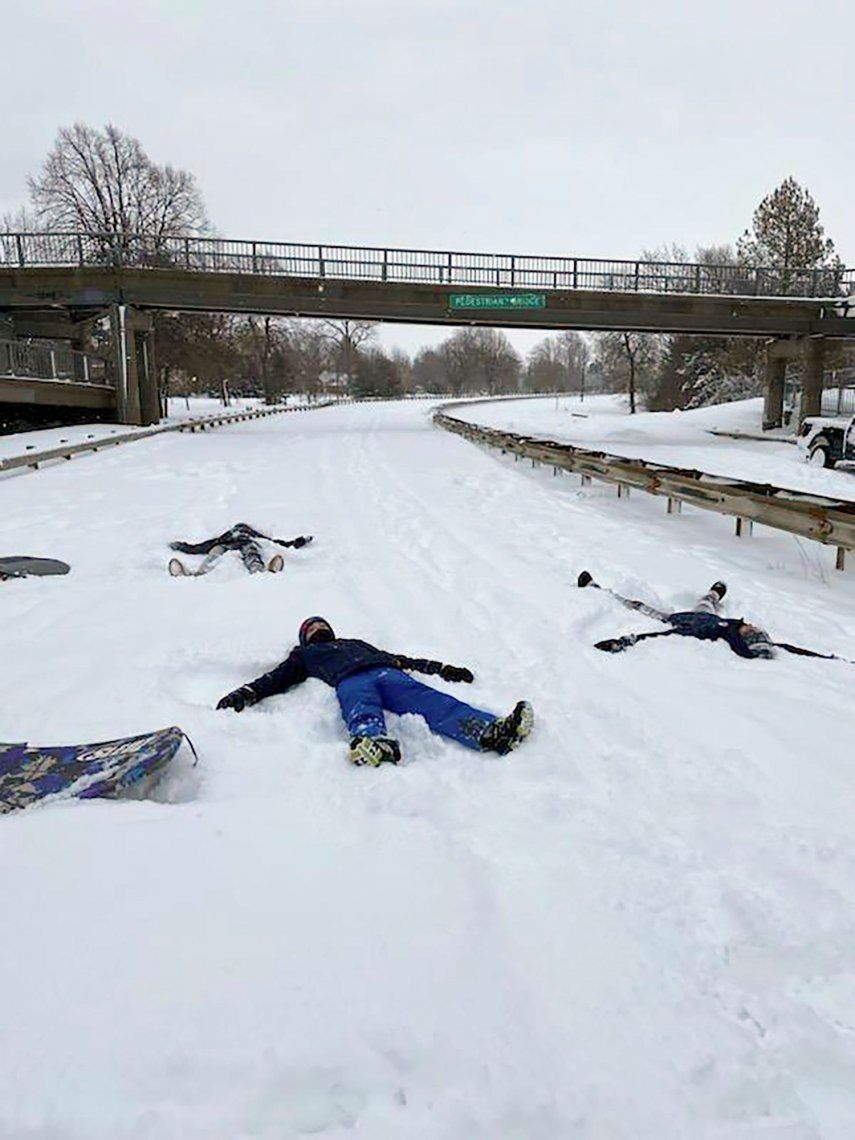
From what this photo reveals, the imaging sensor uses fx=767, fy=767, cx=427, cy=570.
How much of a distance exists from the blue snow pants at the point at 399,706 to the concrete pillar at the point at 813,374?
3496cm

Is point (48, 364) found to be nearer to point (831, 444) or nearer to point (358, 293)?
Result: point (358, 293)

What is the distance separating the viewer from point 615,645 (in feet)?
17.9

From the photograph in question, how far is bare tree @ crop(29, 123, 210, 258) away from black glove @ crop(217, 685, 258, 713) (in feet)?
161

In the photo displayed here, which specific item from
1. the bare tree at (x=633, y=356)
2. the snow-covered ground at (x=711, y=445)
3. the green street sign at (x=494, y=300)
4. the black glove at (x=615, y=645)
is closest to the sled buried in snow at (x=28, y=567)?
the black glove at (x=615, y=645)

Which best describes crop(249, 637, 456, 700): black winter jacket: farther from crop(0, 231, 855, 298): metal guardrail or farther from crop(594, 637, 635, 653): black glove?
crop(0, 231, 855, 298): metal guardrail

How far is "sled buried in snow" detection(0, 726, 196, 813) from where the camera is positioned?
344 cm

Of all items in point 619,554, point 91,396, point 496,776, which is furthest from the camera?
point 91,396

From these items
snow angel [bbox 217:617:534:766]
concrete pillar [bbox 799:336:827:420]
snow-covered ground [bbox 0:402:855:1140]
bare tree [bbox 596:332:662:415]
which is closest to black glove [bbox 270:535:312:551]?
snow-covered ground [bbox 0:402:855:1140]

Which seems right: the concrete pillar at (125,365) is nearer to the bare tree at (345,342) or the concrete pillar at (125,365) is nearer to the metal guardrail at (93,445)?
the metal guardrail at (93,445)

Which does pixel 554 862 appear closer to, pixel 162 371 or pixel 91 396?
pixel 91 396

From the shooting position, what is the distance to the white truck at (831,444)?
1966cm

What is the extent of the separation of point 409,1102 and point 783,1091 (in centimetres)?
100

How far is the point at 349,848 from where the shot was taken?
3.11m

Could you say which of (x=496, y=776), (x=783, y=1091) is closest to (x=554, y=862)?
(x=496, y=776)
